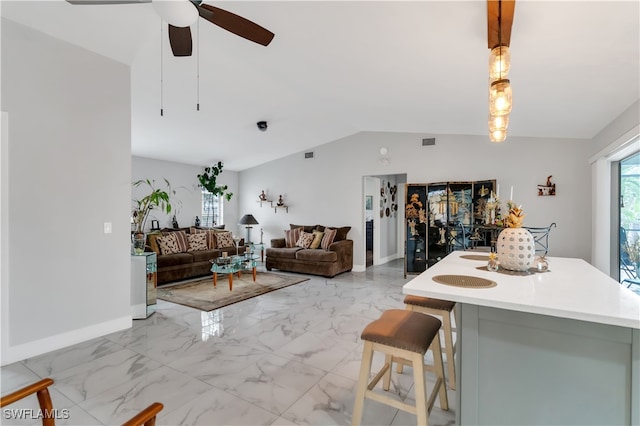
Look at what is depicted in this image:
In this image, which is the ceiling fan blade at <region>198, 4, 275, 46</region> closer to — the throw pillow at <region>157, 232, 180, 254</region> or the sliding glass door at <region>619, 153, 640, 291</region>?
the sliding glass door at <region>619, 153, 640, 291</region>

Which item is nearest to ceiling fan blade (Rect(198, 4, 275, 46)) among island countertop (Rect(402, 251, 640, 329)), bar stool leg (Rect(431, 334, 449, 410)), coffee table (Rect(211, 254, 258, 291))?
island countertop (Rect(402, 251, 640, 329))

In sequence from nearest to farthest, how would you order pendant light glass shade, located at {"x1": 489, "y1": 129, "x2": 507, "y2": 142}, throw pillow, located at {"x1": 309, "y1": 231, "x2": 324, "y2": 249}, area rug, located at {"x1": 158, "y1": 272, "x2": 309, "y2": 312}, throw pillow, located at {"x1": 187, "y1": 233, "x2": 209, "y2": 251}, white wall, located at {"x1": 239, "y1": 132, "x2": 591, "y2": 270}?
pendant light glass shade, located at {"x1": 489, "y1": 129, "x2": 507, "y2": 142} → area rug, located at {"x1": 158, "y1": 272, "x2": 309, "y2": 312} → white wall, located at {"x1": 239, "y1": 132, "x2": 591, "y2": 270} → throw pillow, located at {"x1": 187, "y1": 233, "x2": 209, "y2": 251} → throw pillow, located at {"x1": 309, "y1": 231, "x2": 324, "y2": 249}

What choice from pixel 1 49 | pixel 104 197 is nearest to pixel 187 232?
pixel 104 197

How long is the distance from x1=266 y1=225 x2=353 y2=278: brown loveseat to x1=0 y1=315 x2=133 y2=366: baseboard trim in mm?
3253

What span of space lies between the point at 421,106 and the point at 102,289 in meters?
4.36

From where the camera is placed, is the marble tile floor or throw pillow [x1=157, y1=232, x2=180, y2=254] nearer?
the marble tile floor

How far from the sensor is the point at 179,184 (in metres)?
7.21

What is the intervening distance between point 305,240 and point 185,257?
7.79 ft

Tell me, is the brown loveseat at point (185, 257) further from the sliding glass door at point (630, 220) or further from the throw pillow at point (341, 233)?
the sliding glass door at point (630, 220)

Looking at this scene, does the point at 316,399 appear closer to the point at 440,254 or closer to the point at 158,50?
the point at 158,50

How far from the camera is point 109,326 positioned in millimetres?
3152

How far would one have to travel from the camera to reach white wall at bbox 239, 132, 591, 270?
4520 mm

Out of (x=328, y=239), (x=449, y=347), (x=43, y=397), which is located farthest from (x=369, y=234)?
(x=43, y=397)

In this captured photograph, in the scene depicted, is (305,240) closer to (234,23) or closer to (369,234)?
(369,234)
